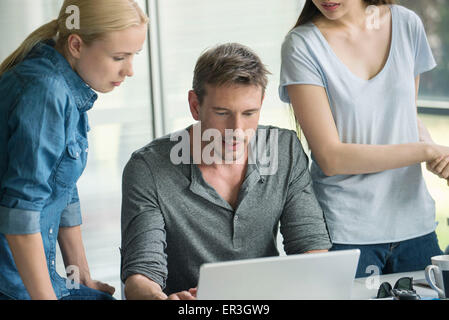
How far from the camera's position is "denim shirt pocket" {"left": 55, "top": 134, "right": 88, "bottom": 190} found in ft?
4.48

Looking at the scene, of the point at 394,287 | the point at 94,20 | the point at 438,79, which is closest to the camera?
the point at 94,20

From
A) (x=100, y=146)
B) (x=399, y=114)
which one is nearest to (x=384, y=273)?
(x=399, y=114)

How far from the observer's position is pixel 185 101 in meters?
3.70

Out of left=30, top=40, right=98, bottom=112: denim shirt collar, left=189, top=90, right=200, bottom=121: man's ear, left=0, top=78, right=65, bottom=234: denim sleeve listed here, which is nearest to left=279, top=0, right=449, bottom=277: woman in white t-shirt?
left=189, top=90, right=200, bottom=121: man's ear

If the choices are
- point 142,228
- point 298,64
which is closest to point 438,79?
point 298,64

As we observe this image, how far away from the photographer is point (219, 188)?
167cm

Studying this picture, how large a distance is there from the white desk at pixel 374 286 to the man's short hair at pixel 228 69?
0.54 meters

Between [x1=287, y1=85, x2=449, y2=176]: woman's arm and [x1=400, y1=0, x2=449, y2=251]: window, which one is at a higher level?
[x1=287, y1=85, x2=449, y2=176]: woman's arm

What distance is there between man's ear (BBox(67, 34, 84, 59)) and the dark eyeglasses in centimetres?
82

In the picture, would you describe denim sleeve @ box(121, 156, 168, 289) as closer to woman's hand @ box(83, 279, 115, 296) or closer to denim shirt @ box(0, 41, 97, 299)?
woman's hand @ box(83, 279, 115, 296)

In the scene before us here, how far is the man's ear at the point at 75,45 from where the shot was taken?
1.37 m

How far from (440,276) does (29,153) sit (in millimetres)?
889

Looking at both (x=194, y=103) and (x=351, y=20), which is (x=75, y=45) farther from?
(x=351, y=20)

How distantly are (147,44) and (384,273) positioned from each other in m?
2.23
